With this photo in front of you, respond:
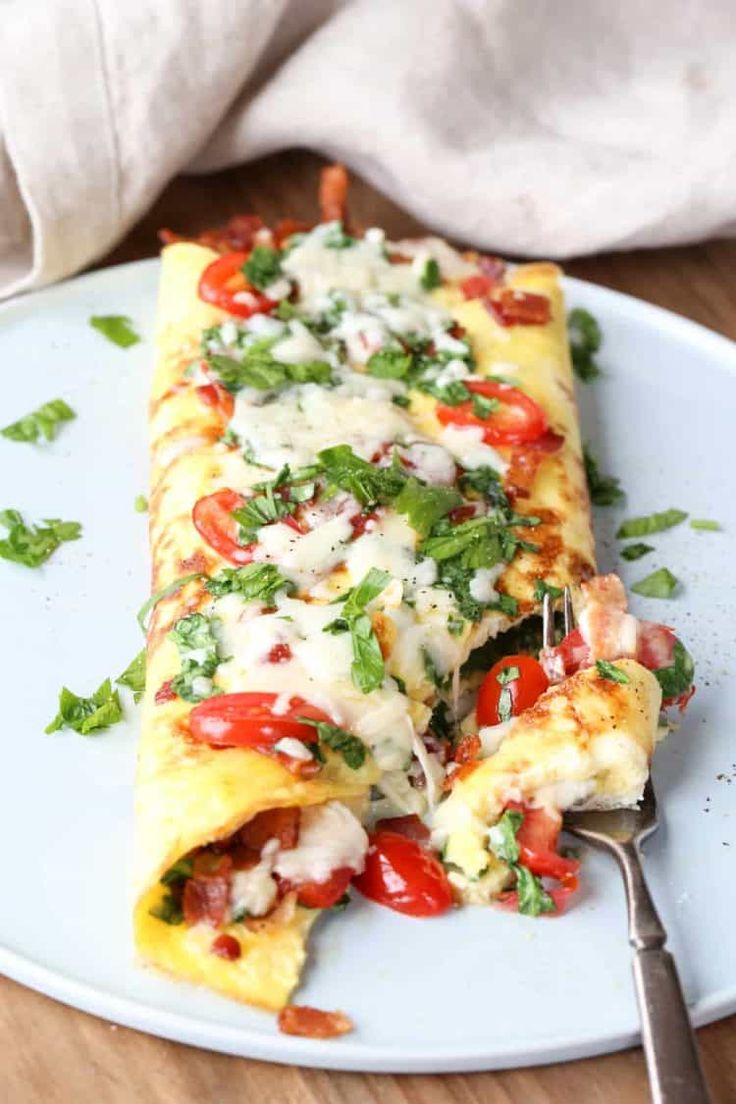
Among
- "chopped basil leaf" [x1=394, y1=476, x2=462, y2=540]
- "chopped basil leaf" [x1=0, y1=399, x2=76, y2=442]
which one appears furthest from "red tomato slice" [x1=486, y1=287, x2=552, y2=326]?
"chopped basil leaf" [x1=0, y1=399, x2=76, y2=442]

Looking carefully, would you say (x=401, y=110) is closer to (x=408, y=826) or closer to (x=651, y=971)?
(x=408, y=826)

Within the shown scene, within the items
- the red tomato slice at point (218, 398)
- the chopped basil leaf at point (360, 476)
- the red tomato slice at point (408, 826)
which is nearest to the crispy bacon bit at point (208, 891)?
the red tomato slice at point (408, 826)

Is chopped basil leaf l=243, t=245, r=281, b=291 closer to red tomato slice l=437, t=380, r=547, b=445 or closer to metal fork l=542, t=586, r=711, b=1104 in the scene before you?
red tomato slice l=437, t=380, r=547, b=445

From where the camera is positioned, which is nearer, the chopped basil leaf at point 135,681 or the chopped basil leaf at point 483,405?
the chopped basil leaf at point 135,681

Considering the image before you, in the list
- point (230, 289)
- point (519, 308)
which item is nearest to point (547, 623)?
point (519, 308)

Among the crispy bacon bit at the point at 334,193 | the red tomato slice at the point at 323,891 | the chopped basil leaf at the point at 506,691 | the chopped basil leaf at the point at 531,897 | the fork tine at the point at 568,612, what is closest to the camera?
the red tomato slice at the point at 323,891

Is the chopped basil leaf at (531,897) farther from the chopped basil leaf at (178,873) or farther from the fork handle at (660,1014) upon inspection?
the chopped basil leaf at (178,873)
